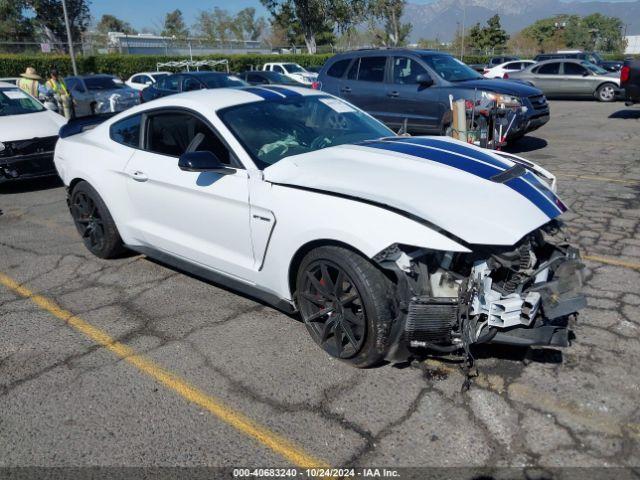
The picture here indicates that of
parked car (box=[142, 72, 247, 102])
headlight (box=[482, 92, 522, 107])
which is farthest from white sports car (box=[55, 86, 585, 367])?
parked car (box=[142, 72, 247, 102])

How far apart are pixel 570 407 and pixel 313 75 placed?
78.3 feet

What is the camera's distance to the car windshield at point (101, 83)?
17.3 meters

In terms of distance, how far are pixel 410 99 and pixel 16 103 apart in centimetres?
660

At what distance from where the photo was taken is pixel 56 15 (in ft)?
142

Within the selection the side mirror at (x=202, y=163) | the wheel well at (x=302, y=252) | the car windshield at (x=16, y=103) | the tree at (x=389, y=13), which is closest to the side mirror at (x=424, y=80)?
the car windshield at (x=16, y=103)

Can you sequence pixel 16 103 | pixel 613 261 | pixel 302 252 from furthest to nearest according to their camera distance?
1. pixel 16 103
2. pixel 613 261
3. pixel 302 252

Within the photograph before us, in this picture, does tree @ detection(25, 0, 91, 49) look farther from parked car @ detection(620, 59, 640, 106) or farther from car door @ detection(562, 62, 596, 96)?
parked car @ detection(620, 59, 640, 106)

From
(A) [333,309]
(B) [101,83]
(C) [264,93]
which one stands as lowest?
(A) [333,309]

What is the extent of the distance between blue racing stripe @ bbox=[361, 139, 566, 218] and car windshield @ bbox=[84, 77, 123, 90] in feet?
52.5

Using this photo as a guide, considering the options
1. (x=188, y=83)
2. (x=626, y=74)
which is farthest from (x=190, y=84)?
(x=626, y=74)

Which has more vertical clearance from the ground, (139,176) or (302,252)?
(139,176)

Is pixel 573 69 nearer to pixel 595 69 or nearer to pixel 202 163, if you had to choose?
pixel 595 69

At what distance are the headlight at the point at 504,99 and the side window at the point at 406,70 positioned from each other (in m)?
1.29

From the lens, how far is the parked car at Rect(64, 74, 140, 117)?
16.2 m
